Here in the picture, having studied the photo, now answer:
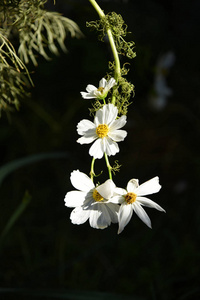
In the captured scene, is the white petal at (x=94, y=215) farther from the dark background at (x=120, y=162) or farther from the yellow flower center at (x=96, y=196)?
the dark background at (x=120, y=162)

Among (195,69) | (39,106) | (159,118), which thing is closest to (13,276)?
(39,106)

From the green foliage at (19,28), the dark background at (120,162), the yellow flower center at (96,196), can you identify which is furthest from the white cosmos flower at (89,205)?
the dark background at (120,162)

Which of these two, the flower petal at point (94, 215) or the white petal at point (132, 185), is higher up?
the white petal at point (132, 185)

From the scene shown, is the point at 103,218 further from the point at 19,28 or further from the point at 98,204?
the point at 19,28

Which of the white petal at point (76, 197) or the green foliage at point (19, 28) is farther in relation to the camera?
the green foliage at point (19, 28)

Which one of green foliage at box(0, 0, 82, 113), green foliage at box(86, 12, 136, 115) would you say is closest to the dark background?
green foliage at box(0, 0, 82, 113)

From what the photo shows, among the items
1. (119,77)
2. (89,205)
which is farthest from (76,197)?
(119,77)
